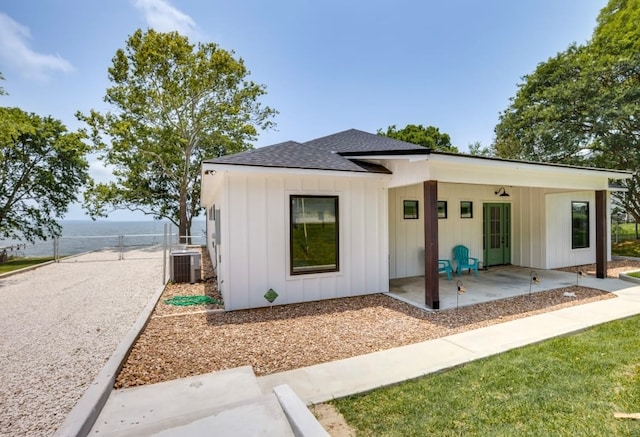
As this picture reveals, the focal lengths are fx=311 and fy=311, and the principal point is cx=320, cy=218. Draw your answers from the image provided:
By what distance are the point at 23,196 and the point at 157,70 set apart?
10024 mm

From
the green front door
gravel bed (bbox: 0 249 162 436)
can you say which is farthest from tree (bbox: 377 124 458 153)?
gravel bed (bbox: 0 249 162 436)

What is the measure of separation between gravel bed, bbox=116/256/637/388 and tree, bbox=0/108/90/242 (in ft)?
54.5

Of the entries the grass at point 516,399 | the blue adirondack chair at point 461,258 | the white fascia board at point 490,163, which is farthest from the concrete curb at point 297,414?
the blue adirondack chair at point 461,258

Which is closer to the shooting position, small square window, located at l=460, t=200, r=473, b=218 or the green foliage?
small square window, located at l=460, t=200, r=473, b=218

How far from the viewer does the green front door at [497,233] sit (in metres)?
9.73

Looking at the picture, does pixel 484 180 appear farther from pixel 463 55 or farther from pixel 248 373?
pixel 463 55

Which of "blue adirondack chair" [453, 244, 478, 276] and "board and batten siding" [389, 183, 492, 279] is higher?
"board and batten siding" [389, 183, 492, 279]

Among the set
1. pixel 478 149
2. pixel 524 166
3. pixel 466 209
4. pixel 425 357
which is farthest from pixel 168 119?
pixel 478 149

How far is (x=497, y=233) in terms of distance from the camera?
32.9 ft

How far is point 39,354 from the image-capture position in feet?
13.1

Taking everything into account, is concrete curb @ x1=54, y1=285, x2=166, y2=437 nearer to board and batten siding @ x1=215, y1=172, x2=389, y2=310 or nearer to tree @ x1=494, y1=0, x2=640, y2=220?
board and batten siding @ x1=215, y1=172, x2=389, y2=310

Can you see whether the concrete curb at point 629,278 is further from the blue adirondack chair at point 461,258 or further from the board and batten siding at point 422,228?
the blue adirondack chair at point 461,258

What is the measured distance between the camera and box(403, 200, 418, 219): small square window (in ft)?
27.7

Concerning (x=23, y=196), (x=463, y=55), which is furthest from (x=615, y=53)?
(x=23, y=196)
